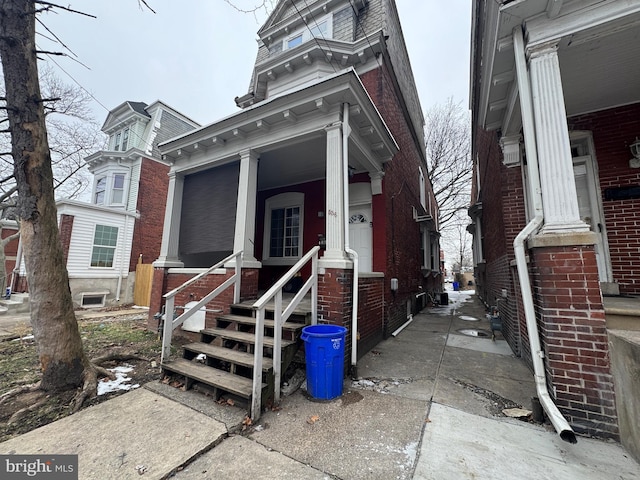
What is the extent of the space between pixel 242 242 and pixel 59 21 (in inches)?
153

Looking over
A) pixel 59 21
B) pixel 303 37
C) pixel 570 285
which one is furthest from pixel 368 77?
pixel 570 285

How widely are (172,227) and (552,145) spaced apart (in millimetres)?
6517

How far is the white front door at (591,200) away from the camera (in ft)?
12.9

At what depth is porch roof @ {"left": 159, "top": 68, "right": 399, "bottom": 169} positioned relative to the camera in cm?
401

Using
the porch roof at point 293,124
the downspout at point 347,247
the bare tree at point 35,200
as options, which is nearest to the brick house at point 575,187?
the porch roof at point 293,124

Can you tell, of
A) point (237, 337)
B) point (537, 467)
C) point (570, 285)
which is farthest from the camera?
point (237, 337)

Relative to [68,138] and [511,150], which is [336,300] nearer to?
[511,150]

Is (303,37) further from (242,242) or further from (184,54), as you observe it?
(242,242)

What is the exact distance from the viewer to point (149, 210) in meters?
13.1

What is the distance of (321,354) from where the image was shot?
116 inches

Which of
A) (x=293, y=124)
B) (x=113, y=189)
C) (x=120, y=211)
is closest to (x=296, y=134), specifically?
(x=293, y=124)

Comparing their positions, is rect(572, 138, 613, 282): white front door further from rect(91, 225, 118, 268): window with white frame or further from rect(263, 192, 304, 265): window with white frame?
rect(91, 225, 118, 268): window with white frame

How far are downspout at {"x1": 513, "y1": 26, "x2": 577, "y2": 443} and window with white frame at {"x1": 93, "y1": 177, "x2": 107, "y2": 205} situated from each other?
16.0 metres

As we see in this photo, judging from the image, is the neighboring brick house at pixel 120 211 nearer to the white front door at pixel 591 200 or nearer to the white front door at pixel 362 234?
the white front door at pixel 362 234
